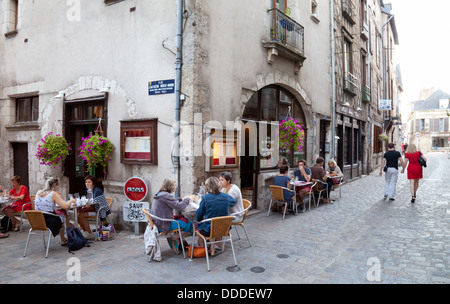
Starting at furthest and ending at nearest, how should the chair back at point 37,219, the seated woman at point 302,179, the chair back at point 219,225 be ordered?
the seated woman at point 302,179, the chair back at point 37,219, the chair back at point 219,225

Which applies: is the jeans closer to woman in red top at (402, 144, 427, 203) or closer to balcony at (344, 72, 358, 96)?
woman in red top at (402, 144, 427, 203)

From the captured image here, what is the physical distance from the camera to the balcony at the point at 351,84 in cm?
1331

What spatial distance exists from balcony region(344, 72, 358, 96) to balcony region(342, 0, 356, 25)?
7.68 ft

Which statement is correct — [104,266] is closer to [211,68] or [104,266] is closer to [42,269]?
[42,269]

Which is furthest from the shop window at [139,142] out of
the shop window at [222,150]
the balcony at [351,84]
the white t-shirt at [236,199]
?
the balcony at [351,84]

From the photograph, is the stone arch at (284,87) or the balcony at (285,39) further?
the balcony at (285,39)

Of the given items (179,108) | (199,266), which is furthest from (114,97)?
(199,266)

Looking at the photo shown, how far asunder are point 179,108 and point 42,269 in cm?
336

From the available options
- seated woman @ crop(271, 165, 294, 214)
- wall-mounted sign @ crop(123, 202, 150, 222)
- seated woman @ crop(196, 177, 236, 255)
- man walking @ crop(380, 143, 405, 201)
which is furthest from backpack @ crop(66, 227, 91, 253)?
man walking @ crop(380, 143, 405, 201)

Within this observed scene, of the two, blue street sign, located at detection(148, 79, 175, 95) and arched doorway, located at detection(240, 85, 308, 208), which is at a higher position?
blue street sign, located at detection(148, 79, 175, 95)

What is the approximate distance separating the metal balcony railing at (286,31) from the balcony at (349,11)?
5.02 meters

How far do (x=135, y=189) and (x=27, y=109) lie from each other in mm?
5459

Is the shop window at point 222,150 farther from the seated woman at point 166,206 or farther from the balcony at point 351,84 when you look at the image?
the balcony at point 351,84

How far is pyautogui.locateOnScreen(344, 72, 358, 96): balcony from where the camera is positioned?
13.3 m
